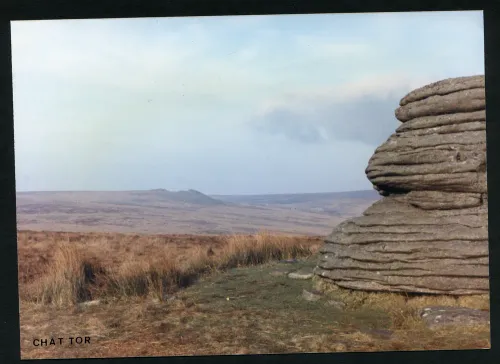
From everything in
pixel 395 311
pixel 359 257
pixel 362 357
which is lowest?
pixel 362 357

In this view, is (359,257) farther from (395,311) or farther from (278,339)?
(278,339)

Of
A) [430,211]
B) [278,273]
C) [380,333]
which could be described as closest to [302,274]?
[278,273]

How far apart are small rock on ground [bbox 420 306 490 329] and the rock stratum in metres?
0.33

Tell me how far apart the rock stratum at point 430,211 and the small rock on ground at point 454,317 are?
0.33 meters

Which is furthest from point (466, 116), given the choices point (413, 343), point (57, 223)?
point (57, 223)

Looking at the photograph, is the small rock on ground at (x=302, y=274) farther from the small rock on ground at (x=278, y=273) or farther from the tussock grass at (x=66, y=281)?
the tussock grass at (x=66, y=281)

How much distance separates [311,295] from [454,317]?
2.02 meters

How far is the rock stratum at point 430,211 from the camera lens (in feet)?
23.1

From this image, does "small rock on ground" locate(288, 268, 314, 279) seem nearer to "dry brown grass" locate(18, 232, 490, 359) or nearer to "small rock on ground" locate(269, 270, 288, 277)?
"small rock on ground" locate(269, 270, 288, 277)

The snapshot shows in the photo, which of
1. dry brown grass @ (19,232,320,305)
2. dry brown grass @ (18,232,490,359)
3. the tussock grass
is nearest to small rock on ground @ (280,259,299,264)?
dry brown grass @ (18,232,490,359)

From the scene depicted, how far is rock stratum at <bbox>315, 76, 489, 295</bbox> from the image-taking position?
705cm

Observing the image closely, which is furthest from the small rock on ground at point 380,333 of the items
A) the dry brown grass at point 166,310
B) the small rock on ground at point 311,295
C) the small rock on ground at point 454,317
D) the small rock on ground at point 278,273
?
the small rock on ground at point 278,273

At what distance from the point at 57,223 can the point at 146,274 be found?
1739 mm

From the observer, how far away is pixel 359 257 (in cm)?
750
